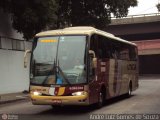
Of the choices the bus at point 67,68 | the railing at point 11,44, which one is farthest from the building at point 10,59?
the bus at point 67,68

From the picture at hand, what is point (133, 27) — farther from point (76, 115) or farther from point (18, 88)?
point (76, 115)

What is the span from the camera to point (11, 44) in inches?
1268

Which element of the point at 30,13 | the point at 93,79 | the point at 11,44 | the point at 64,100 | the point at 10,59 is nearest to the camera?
the point at 64,100

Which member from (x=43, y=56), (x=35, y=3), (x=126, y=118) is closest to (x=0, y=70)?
(x=35, y=3)

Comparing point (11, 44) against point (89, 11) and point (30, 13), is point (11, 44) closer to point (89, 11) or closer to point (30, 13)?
point (30, 13)

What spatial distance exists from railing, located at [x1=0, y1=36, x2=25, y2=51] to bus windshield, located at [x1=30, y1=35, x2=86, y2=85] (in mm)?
13844

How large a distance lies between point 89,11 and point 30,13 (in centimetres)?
977

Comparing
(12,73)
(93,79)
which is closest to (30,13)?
(12,73)

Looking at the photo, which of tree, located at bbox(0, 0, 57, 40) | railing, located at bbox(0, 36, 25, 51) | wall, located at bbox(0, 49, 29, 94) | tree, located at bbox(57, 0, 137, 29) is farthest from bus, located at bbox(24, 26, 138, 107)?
tree, located at bbox(57, 0, 137, 29)

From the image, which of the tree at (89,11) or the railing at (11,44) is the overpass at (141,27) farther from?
the railing at (11,44)

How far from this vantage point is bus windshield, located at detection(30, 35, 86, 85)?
16594mm

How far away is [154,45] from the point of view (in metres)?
75.4

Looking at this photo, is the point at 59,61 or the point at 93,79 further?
the point at 93,79

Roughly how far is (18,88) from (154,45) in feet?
149
